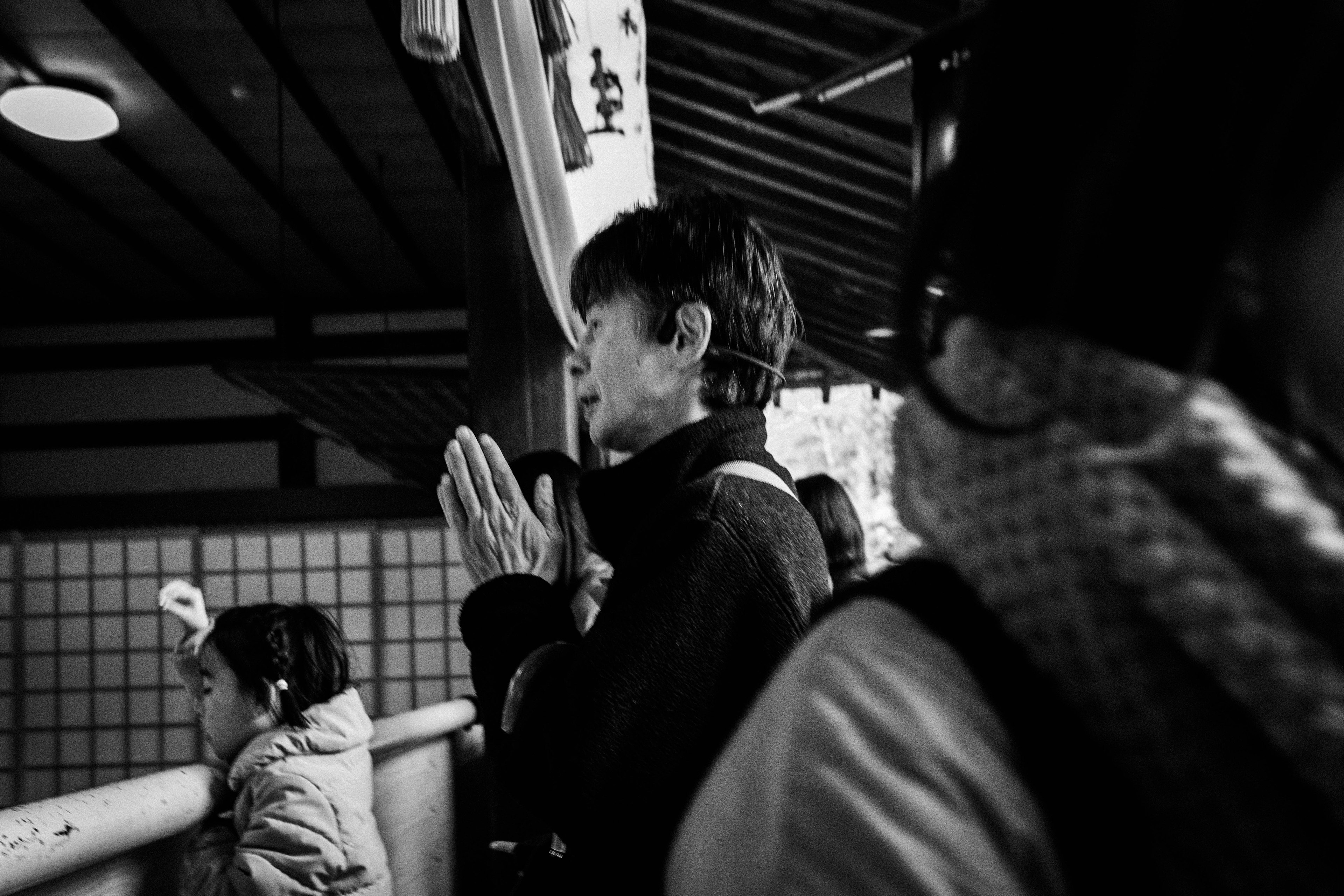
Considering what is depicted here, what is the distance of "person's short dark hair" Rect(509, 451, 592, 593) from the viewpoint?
8.91ft

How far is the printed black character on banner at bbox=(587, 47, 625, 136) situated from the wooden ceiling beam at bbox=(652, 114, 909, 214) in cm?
276

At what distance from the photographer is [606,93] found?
292 cm

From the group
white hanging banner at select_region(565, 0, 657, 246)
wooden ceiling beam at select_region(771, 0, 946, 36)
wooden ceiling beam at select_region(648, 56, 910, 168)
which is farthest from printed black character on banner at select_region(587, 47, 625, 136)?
wooden ceiling beam at select_region(648, 56, 910, 168)

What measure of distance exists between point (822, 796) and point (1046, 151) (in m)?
0.38

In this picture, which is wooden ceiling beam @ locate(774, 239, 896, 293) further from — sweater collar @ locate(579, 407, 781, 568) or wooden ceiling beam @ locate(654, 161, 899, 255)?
sweater collar @ locate(579, 407, 781, 568)

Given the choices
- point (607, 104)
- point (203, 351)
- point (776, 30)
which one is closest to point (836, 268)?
point (776, 30)

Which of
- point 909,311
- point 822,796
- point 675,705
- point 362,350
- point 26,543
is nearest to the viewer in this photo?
point 822,796

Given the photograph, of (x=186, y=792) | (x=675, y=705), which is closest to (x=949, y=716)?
(x=675, y=705)

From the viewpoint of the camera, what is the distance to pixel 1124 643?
0.52m

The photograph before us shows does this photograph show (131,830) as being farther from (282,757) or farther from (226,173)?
(226,173)

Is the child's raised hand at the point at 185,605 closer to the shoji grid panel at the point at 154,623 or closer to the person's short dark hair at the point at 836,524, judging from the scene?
the person's short dark hair at the point at 836,524

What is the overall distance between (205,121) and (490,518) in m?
5.93

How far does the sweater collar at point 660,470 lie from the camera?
1.48 meters

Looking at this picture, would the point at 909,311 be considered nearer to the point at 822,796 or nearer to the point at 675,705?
the point at 822,796
